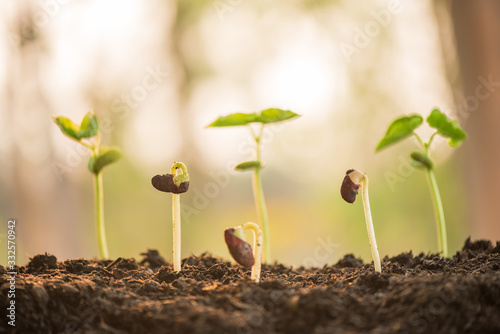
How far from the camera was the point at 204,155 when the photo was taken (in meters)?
3.42

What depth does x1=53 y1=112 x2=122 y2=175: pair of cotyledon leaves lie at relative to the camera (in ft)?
3.94

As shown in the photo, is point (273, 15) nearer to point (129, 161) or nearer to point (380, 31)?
point (380, 31)

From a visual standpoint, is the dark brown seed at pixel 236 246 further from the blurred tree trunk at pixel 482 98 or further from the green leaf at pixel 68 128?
the blurred tree trunk at pixel 482 98

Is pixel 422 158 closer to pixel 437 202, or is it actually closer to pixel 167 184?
pixel 437 202

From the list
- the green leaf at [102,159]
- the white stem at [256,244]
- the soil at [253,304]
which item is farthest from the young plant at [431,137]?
the green leaf at [102,159]

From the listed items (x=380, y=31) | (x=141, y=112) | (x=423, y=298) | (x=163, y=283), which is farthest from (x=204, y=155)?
(x=423, y=298)

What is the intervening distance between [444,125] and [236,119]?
55 cm

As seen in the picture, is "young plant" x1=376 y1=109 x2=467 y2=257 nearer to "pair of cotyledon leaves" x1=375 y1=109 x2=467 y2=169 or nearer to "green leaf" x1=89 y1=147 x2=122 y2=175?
"pair of cotyledon leaves" x1=375 y1=109 x2=467 y2=169

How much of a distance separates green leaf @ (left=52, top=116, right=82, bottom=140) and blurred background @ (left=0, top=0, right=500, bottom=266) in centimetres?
143

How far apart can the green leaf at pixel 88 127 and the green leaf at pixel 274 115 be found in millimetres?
471

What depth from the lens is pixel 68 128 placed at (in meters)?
1.20

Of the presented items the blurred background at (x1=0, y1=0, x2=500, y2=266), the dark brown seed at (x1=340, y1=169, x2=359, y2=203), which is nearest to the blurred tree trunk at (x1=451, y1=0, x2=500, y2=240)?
the blurred background at (x1=0, y1=0, x2=500, y2=266)

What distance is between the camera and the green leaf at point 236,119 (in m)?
1.17

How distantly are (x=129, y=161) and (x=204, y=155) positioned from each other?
72 centimetres
